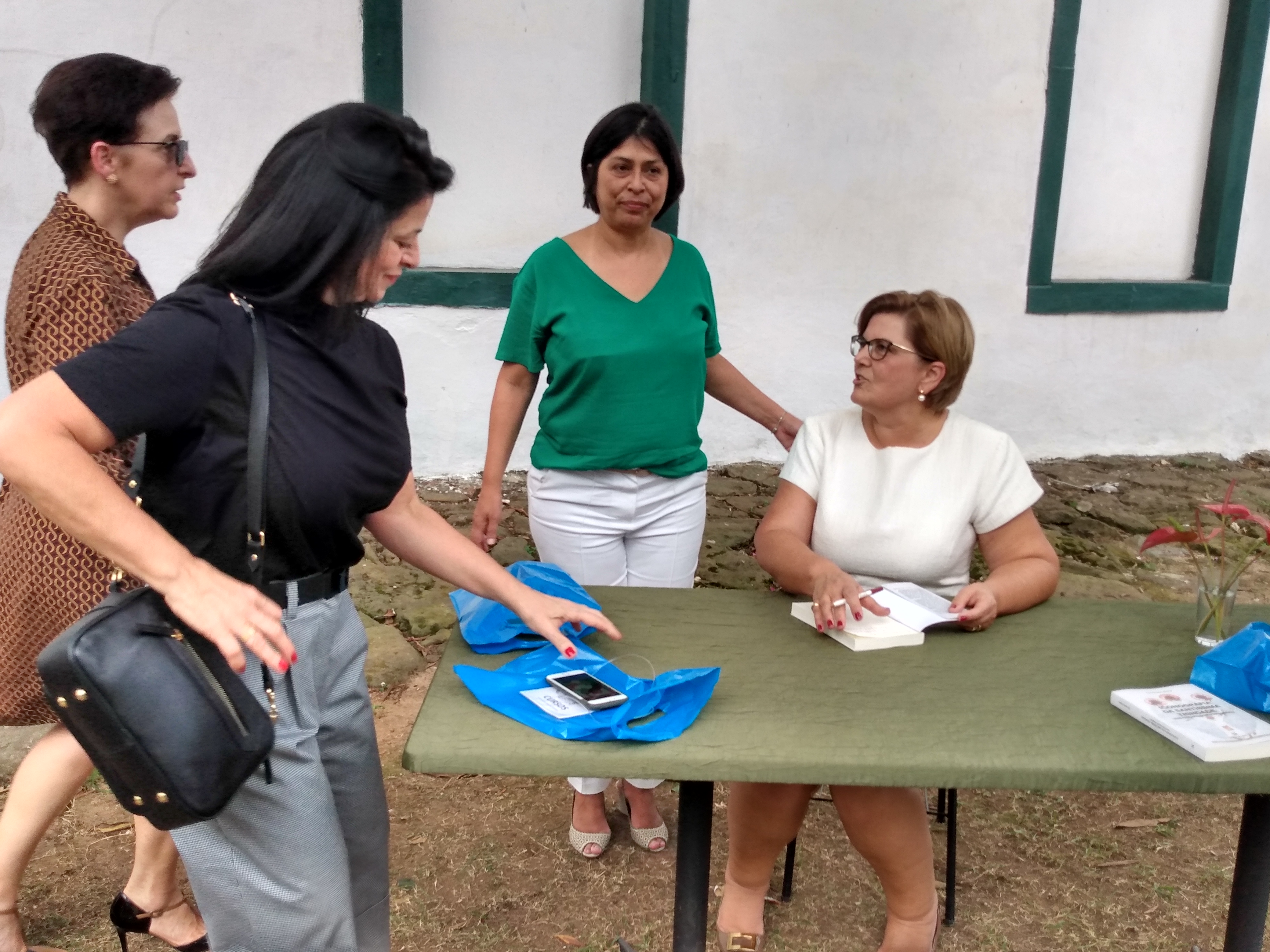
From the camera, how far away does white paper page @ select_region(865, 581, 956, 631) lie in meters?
2.31

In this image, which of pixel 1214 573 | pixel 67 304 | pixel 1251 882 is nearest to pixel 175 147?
pixel 67 304

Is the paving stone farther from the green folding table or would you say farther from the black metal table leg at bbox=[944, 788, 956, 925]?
the black metal table leg at bbox=[944, 788, 956, 925]

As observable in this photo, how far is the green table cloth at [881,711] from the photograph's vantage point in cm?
177

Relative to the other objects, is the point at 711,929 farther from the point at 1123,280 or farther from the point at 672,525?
the point at 1123,280

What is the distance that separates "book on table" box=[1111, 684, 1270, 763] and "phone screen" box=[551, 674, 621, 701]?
2.90 ft

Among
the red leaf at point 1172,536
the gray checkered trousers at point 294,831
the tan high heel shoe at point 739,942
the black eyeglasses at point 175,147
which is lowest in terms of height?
the tan high heel shoe at point 739,942

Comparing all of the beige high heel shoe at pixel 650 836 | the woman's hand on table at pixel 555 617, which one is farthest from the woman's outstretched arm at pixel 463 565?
the beige high heel shoe at pixel 650 836

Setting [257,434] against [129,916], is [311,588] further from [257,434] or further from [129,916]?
[129,916]

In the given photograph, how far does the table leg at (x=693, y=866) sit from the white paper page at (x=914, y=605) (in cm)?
52

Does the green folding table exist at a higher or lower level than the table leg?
higher

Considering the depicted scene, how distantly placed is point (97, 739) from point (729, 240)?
4806 mm

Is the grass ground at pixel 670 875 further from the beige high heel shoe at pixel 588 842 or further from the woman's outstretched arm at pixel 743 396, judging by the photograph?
the woman's outstretched arm at pixel 743 396

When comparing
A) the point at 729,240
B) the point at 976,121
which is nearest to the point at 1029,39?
the point at 976,121

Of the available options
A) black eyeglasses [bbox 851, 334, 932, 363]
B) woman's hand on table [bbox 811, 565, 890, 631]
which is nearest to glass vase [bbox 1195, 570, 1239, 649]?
woman's hand on table [bbox 811, 565, 890, 631]
